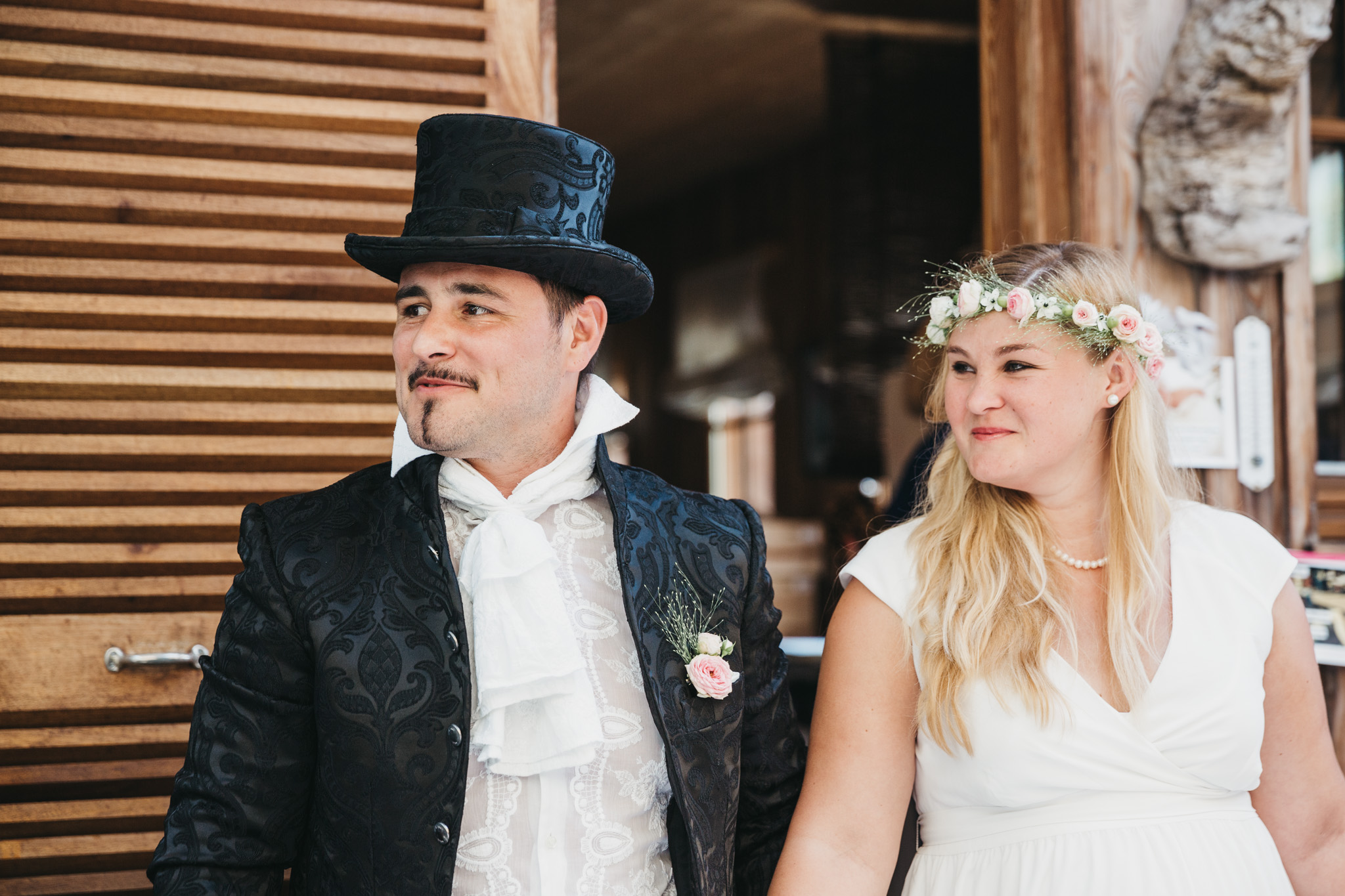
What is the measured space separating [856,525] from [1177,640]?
3011 millimetres

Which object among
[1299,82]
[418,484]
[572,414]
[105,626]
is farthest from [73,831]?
[1299,82]

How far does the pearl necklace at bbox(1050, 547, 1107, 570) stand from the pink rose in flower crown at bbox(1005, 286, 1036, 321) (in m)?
0.42

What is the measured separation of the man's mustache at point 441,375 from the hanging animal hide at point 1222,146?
188cm

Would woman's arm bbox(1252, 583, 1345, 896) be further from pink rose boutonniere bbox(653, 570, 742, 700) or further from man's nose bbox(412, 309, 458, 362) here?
man's nose bbox(412, 309, 458, 362)

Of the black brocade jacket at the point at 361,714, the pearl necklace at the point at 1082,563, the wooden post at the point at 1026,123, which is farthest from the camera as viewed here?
the wooden post at the point at 1026,123

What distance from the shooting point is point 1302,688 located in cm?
193

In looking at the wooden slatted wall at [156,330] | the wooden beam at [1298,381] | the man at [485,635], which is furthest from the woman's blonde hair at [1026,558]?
the wooden slatted wall at [156,330]

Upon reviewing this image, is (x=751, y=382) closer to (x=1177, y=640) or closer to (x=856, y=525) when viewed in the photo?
(x=856, y=525)

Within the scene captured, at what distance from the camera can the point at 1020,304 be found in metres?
1.88

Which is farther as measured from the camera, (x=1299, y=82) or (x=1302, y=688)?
(x=1299, y=82)

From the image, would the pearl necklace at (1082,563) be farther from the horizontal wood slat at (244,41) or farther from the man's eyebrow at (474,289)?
the horizontal wood slat at (244,41)

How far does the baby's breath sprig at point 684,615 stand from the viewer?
1.69 metres

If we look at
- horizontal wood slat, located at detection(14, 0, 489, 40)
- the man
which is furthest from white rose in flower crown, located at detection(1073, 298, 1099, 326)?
horizontal wood slat, located at detection(14, 0, 489, 40)

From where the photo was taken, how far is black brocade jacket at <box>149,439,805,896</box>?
4.99 ft
